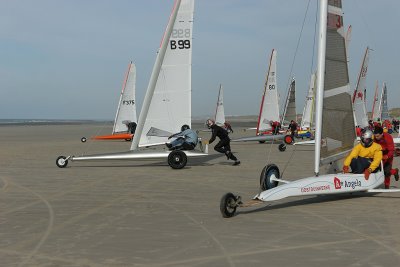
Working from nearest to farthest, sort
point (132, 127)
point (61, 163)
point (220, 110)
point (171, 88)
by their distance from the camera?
point (61, 163), point (171, 88), point (132, 127), point (220, 110)

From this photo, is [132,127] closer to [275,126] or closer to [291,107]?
[275,126]

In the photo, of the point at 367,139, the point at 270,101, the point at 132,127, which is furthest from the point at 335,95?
the point at 132,127

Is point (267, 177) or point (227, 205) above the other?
point (267, 177)

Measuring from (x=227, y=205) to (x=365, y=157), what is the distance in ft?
11.3

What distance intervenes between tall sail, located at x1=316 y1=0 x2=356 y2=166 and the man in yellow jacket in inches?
18.3

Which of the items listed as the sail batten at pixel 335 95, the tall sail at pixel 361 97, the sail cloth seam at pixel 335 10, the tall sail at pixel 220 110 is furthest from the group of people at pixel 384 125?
the tall sail at pixel 220 110

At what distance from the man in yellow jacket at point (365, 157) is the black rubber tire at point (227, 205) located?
2.83 meters

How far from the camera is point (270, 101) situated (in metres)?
30.3

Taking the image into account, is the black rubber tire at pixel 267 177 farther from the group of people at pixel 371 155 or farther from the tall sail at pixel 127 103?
the tall sail at pixel 127 103

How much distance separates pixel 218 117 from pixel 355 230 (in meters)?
42.7

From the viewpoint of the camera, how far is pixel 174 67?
15.4m

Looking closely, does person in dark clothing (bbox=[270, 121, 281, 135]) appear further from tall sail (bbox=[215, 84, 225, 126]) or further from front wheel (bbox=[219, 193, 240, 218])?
front wheel (bbox=[219, 193, 240, 218])

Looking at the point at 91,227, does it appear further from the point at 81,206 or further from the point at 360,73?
the point at 360,73

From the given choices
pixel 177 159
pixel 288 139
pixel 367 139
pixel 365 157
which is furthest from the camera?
pixel 288 139
